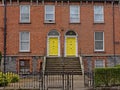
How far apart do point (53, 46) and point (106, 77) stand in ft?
47.3

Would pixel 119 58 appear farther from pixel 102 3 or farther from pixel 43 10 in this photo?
pixel 43 10

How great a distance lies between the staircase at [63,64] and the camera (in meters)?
33.3

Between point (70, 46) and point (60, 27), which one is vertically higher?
point (60, 27)

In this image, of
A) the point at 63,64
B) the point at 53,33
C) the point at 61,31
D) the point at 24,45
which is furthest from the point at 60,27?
the point at 63,64

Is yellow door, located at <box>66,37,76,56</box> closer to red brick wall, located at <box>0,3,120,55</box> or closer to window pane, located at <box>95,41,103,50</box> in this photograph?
red brick wall, located at <box>0,3,120,55</box>

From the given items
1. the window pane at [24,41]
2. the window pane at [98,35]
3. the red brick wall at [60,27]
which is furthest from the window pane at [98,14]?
the window pane at [24,41]

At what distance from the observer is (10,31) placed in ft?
119

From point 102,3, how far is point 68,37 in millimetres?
5188

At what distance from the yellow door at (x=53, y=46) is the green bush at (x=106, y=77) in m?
13.8

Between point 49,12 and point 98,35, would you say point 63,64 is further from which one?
point 49,12

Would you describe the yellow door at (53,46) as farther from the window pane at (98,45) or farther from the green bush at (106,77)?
the green bush at (106,77)

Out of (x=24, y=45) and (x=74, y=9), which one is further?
(x=74, y=9)

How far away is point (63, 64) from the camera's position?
34.4 meters

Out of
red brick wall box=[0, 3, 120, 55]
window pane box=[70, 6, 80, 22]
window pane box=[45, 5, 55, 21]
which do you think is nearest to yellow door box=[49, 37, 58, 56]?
red brick wall box=[0, 3, 120, 55]
